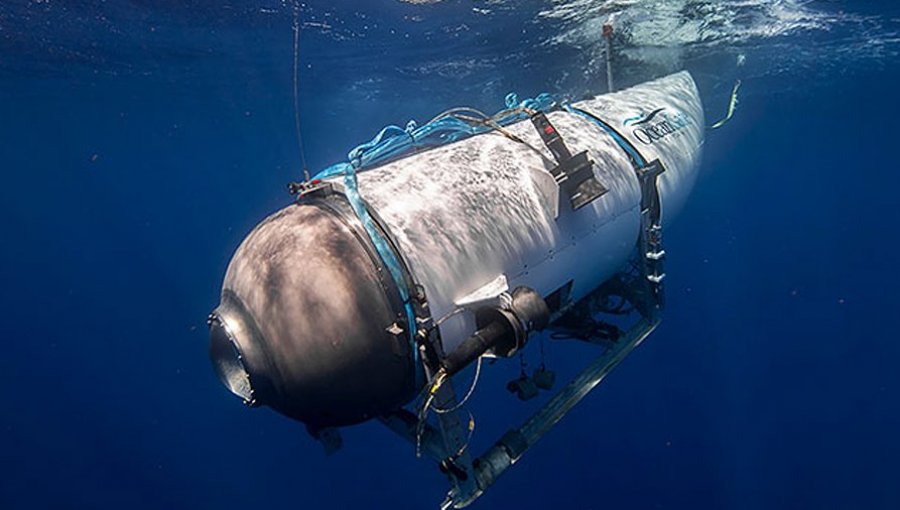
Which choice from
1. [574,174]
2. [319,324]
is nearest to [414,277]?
[319,324]

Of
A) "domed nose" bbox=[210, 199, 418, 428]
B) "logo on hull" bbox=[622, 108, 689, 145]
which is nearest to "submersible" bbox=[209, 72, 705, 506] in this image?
"domed nose" bbox=[210, 199, 418, 428]

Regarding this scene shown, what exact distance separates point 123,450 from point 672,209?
27876mm

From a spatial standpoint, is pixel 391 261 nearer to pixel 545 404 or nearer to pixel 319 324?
pixel 319 324

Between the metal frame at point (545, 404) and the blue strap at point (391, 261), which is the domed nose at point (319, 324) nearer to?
the blue strap at point (391, 261)

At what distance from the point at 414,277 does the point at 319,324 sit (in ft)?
2.07

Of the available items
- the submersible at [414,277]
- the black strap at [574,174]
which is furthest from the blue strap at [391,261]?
the black strap at [574,174]

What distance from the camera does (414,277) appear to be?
314 centimetres

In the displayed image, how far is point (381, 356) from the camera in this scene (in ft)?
10.0

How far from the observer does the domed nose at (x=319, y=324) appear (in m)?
2.98

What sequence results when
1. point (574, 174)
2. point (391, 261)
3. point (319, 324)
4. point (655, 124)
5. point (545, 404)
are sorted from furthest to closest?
point (655, 124), point (545, 404), point (574, 174), point (391, 261), point (319, 324)

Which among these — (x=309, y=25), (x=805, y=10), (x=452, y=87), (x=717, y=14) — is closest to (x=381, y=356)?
(x=309, y=25)

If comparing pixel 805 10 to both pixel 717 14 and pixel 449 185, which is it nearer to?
pixel 717 14

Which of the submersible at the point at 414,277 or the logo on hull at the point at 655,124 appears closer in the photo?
the submersible at the point at 414,277

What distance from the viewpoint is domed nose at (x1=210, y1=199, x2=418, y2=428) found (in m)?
2.98
